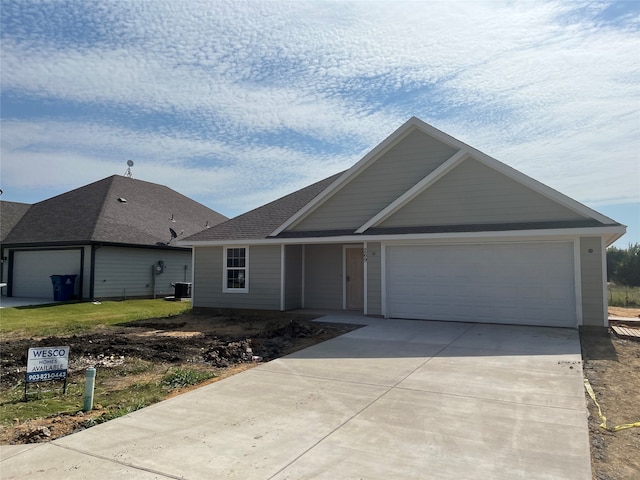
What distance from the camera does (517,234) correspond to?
11688mm

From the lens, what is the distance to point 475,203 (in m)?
12.9

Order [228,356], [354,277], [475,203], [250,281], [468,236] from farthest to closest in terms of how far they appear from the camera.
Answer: [354,277], [250,281], [475,203], [468,236], [228,356]

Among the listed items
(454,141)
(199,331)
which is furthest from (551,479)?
(454,141)

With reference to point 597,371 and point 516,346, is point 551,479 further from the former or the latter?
point 516,346

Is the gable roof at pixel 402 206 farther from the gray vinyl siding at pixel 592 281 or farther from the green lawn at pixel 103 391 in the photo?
the green lawn at pixel 103 391

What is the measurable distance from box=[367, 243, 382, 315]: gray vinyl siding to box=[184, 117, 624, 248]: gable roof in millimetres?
627

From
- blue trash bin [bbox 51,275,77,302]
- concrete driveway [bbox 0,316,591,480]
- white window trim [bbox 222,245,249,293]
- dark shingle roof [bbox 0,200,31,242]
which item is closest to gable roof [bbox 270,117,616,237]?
white window trim [bbox 222,245,249,293]

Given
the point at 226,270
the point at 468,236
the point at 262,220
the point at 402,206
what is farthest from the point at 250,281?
the point at 468,236

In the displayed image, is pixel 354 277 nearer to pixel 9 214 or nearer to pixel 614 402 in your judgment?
pixel 614 402

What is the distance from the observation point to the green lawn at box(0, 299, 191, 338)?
39.8 ft

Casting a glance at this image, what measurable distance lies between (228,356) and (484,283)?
7.60 meters

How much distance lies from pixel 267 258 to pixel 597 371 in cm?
1055

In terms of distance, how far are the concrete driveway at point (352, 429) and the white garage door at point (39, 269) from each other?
54.8 feet

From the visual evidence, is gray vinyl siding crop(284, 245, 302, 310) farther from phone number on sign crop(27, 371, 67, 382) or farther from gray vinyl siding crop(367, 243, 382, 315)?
phone number on sign crop(27, 371, 67, 382)
